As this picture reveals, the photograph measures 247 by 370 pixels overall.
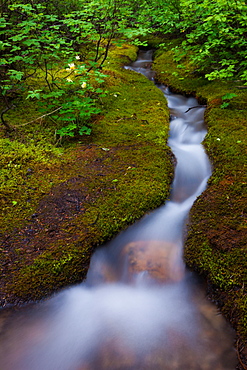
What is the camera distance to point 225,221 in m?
2.63

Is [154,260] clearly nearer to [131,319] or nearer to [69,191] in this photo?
[131,319]

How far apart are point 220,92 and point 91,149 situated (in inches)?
137

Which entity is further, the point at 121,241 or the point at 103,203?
the point at 103,203

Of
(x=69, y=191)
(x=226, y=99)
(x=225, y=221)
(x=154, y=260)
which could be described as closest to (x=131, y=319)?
(x=154, y=260)

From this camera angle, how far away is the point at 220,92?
5520 mm

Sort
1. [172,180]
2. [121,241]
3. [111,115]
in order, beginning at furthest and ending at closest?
[111,115], [172,180], [121,241]

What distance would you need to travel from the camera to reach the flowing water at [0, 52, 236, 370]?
1874 millimetres

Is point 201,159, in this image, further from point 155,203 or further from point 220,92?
point 220,92

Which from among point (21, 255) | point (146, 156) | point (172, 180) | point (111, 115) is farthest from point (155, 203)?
point (111, 115)

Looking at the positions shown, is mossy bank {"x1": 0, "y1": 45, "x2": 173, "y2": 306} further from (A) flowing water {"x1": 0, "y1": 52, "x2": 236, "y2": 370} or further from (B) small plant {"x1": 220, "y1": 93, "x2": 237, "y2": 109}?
(B) small plant {"x1": 220, "y1": 93, "x2": 237, "y2": 109}

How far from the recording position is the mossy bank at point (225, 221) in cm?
212

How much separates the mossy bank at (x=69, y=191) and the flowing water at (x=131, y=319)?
174 mm

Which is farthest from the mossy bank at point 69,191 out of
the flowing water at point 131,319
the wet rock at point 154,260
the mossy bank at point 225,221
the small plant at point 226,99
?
the small plant at point 226,99

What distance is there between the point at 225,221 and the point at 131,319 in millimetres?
1360
